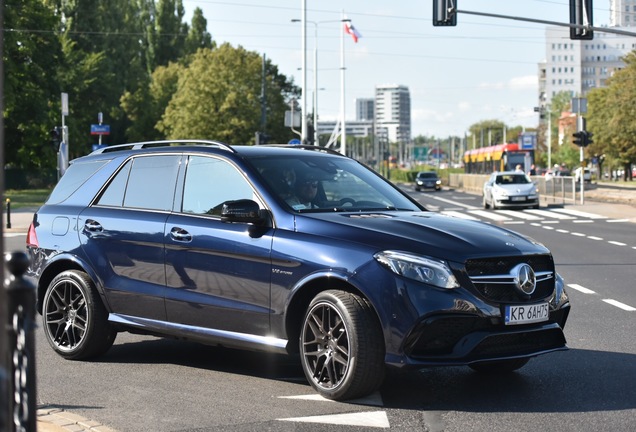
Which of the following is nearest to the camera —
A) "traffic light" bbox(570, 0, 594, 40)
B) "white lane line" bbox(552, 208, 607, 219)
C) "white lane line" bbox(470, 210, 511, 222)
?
"traffic light" bbox(570, 0, 594, 40)

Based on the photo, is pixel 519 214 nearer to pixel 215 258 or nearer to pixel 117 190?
pixel 117 190

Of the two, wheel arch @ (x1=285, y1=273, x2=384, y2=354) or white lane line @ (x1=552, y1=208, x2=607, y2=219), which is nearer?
wheel arch @ (x1=285, y1=273, x2=384, y2=354)

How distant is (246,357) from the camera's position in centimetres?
853

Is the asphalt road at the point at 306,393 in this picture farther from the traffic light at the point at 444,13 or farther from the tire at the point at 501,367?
the traffic light at the point at 444,13

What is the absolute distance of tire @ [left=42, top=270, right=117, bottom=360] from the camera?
8.16 meters

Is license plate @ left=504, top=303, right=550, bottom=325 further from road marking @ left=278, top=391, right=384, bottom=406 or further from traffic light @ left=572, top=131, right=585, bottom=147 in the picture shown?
traffic light @ left=572, top=131, right=585, bottom=147

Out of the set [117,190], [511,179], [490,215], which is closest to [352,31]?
[511,179]

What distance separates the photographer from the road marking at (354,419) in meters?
6.06

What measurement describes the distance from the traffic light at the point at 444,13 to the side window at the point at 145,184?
17.8m

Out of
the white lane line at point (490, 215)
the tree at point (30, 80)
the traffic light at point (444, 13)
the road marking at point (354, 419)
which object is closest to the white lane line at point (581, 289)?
the road marking at point (354, 419)

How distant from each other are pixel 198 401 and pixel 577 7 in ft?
70.6

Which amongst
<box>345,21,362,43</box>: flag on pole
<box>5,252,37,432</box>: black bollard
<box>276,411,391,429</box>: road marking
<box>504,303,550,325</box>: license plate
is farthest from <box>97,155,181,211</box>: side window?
<box>345,21,362,43</box>: flag on pole

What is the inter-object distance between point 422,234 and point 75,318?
3.02 m

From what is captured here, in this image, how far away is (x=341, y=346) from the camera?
6.61 meters
